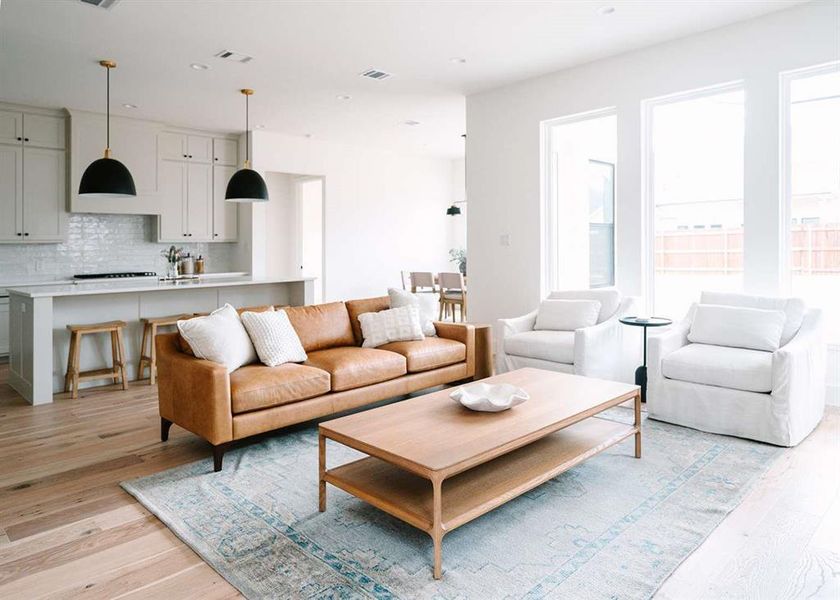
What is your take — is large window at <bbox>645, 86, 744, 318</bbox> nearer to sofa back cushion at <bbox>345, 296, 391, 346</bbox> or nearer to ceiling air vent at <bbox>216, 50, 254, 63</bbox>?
sofa back cushion at <bbox>345, 296, 391, 346</bbox>

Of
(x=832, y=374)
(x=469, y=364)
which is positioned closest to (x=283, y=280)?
(x=469, y=364)

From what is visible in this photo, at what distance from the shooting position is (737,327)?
13.0 ft

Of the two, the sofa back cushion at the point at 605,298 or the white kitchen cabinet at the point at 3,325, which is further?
the white kitchen cabinet at the point at 3,325

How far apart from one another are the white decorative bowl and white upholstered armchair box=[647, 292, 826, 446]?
4.65 ft

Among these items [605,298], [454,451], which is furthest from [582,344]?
[454,451]

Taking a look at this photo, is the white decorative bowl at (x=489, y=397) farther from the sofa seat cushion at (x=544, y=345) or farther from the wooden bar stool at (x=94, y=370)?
the wooden bar stool at (x=94, y=370)

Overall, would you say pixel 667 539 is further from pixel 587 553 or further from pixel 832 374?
pixel 832 374

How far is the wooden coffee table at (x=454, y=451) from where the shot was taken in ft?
7.12

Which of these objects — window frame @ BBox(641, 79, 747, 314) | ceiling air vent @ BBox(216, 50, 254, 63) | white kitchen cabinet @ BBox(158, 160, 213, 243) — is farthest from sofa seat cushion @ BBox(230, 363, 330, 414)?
white kitchen cabinet @ BBox(158, 160, 213, 243)

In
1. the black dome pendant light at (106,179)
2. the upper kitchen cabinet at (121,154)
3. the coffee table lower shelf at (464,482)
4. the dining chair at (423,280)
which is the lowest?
the coffee table lower shelf at (464,482)

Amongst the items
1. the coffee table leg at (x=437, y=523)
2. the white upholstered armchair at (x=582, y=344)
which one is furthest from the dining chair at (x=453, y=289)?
the coffee table leg at (x=437, y=523)

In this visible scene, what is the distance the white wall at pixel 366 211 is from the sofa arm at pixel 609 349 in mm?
5019

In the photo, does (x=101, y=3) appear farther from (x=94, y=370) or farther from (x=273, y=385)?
(x=94, y=370)

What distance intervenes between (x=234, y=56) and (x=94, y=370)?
9.96ft
